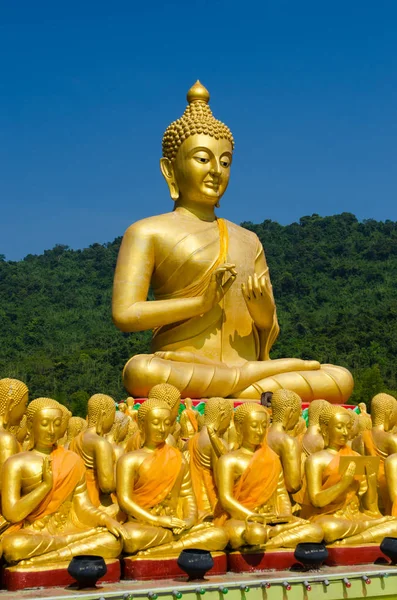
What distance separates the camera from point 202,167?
39.0 ft

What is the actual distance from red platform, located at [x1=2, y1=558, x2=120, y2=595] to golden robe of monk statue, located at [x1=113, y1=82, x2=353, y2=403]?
378 centimetres

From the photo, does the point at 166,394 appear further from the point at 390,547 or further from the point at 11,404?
the point at 390,547

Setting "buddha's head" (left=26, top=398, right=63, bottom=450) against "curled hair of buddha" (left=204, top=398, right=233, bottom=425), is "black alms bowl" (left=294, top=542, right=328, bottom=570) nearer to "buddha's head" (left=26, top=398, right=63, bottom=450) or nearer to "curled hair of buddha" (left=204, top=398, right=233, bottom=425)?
"curled hair of buddha" (left=204, top=398, right=233, bottom=425)

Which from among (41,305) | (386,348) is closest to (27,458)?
(386,348)

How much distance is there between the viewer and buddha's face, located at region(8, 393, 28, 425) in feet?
26.4

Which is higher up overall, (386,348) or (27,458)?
(386,348)

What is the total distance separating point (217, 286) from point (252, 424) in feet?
11.1

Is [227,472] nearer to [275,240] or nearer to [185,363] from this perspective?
[185,363]

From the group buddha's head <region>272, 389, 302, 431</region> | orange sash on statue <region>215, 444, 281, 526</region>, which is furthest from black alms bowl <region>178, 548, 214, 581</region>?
buddha's head <region>272, 389, 302, 431</region>

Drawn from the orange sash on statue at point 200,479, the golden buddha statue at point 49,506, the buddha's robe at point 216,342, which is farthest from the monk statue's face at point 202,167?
the golden buddha statue at point 49,506

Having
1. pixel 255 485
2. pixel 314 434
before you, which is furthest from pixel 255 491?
pixel 314 434

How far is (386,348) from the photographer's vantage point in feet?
96.8

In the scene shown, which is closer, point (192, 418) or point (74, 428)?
point (74, 428)

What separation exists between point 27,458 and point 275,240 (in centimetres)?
4316
